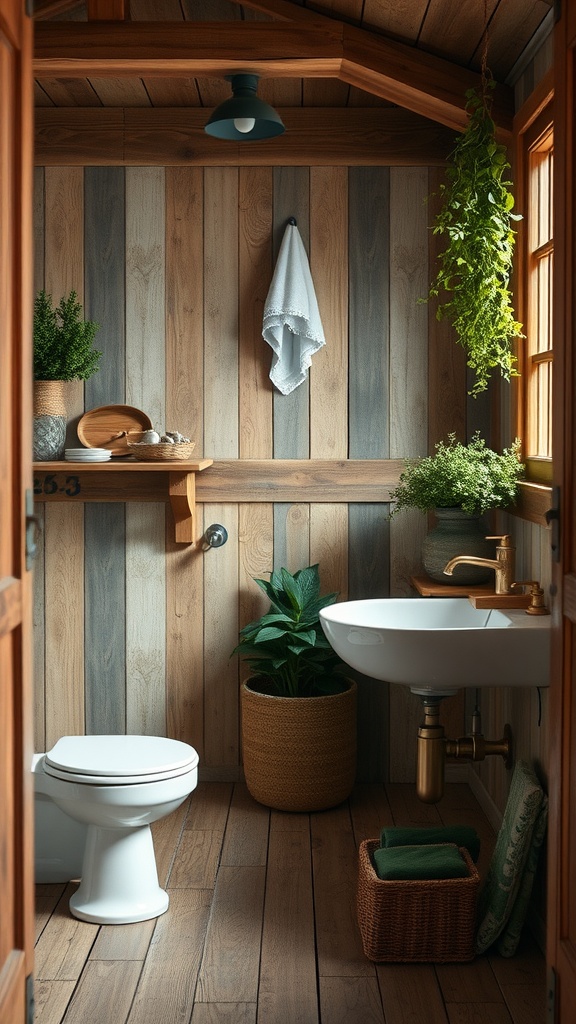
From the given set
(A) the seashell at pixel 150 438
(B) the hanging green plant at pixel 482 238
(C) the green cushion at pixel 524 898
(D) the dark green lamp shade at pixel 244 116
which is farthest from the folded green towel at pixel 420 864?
(D) the dark green lamp shade at pixel 244 116

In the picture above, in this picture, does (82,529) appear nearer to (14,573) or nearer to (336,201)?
(336,201)

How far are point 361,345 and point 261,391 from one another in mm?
386

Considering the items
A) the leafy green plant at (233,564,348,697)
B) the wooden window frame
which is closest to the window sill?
the wooden window frame

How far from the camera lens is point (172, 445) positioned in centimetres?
332

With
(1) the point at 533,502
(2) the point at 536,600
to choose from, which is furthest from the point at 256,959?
(1) the point at 533,502

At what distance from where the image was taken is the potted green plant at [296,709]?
332 cm

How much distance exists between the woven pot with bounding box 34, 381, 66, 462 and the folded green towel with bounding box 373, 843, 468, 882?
177cm

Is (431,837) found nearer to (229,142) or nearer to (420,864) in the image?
(420,864)

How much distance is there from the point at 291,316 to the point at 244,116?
0.79 metres

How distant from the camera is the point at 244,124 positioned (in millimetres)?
2883

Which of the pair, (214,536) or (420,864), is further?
(214,536)

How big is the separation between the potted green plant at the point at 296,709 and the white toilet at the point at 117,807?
0.61 meters

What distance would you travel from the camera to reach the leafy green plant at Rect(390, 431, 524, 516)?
2939 mm

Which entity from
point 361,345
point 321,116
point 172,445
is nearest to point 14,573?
point 172,445
